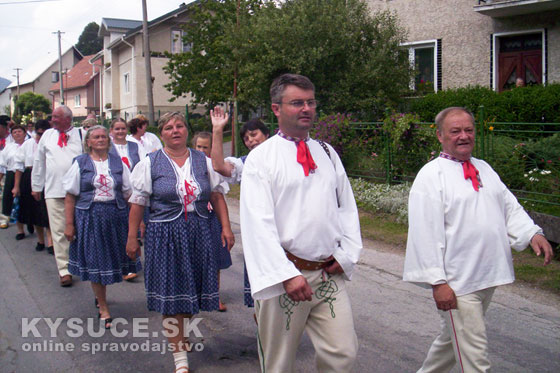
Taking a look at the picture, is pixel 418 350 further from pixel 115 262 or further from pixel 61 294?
pixel 61 294

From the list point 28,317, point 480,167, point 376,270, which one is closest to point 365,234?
point 376,270

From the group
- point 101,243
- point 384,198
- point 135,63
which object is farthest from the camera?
point 135,63

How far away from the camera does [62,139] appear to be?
23.6 feet

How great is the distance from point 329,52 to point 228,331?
11589mm

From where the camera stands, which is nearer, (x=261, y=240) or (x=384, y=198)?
(x=261, y=240)

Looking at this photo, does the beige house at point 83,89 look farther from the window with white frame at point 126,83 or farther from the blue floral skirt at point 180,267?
the blue floral skirt at point 180,267

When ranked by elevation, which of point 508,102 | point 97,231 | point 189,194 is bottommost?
point 97,231

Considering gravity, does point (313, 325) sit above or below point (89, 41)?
below

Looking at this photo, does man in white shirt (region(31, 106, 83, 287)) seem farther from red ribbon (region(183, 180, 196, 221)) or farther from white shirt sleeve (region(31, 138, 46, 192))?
red ribbon (region(183, 180, 196, 221))

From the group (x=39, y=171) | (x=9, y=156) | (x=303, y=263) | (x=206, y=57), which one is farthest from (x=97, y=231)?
(x=206, y=57)

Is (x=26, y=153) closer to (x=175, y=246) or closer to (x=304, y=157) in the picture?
(x=175, y=246)

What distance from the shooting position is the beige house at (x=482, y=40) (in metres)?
15.5

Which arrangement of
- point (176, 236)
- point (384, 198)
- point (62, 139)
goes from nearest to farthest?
point (176, 236)
point (62, 139)
point (384, 198)

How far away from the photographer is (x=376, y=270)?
7492mm
